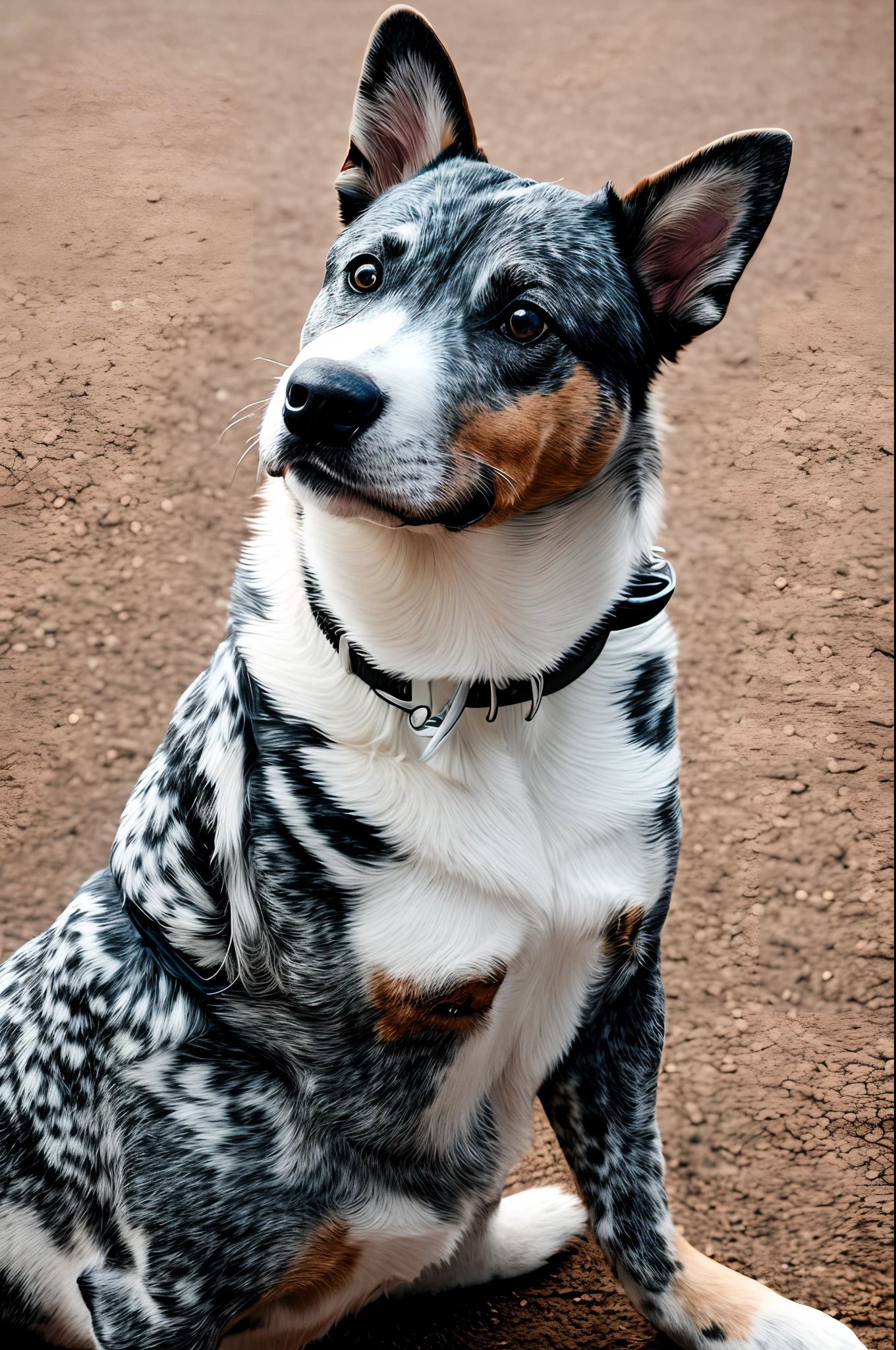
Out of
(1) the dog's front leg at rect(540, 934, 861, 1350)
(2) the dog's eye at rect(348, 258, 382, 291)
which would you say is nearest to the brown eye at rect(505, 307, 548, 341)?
(2) the dog's eye at rect(348, 258, 382, 291)

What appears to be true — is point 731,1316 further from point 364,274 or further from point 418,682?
point 364,274

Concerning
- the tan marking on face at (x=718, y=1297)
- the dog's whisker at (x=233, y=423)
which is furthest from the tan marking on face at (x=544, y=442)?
the tan marking on face at (x=718, y=1297)

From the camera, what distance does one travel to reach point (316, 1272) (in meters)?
1.90

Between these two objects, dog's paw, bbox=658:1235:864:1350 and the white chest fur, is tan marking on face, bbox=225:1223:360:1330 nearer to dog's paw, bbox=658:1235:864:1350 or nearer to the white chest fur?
the white chest fur

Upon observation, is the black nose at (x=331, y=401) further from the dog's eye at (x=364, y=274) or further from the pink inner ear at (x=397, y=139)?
the pink inner ear at (x=397, y=139)

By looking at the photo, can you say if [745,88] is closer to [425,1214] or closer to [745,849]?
Answer: [745,849]

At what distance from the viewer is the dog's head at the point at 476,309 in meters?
1.58

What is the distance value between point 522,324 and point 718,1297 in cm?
173

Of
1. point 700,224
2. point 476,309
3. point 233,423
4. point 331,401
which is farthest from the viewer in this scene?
point 233,423

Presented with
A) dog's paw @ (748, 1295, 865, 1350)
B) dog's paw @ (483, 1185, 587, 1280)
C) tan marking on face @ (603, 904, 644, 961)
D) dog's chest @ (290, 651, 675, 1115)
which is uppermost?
dog's chest @ (290, 651, 675, 1115)

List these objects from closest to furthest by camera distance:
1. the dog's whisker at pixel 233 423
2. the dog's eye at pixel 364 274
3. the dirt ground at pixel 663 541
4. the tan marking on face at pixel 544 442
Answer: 1. the tan marking on face at pixel 544 442
2. the dog's eye at pixel 364 274
3. the dog's whisker at pixel 233 423
4. the dirt ground at pixel 663 541

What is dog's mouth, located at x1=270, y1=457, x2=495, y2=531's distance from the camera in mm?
1609

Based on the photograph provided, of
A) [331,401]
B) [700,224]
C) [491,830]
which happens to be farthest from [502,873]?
[700,224]

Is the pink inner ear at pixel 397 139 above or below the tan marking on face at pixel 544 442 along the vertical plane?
above
